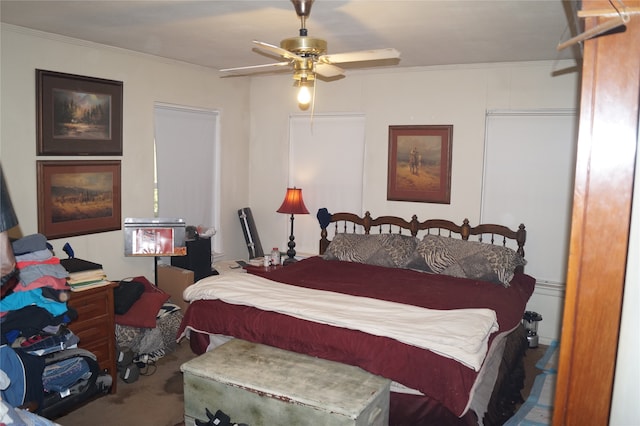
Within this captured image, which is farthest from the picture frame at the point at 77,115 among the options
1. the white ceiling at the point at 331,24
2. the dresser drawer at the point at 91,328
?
the dresser drawer at the point at 91,328

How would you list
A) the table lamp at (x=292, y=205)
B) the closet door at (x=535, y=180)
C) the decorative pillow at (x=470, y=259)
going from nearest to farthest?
the decorative pillow at (x=470, y=259), the closet door at (x=535, y=180), the table lamp at (x=292, y=205)

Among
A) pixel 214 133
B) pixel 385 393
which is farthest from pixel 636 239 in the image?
pixel 214 133

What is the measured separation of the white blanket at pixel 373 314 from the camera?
2771mm

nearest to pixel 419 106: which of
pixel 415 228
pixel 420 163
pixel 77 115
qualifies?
pixel 420 163

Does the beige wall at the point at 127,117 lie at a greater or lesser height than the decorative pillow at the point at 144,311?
greater

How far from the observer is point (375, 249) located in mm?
4691

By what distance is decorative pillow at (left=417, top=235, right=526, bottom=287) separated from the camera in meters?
4.13

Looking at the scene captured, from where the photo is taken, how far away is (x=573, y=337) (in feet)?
3.06

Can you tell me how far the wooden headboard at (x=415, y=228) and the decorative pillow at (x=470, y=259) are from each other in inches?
9.7

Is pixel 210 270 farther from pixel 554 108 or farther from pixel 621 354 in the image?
pixel 621 354

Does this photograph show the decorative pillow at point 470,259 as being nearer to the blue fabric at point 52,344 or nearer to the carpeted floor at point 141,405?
the carpeted floor at point 141,405

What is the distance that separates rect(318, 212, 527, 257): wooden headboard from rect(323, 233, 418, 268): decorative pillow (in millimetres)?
267

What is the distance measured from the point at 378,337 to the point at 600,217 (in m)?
2.11

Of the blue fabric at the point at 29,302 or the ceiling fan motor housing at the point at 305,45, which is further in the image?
the ceiling fan motor housing at the point at 305,45
